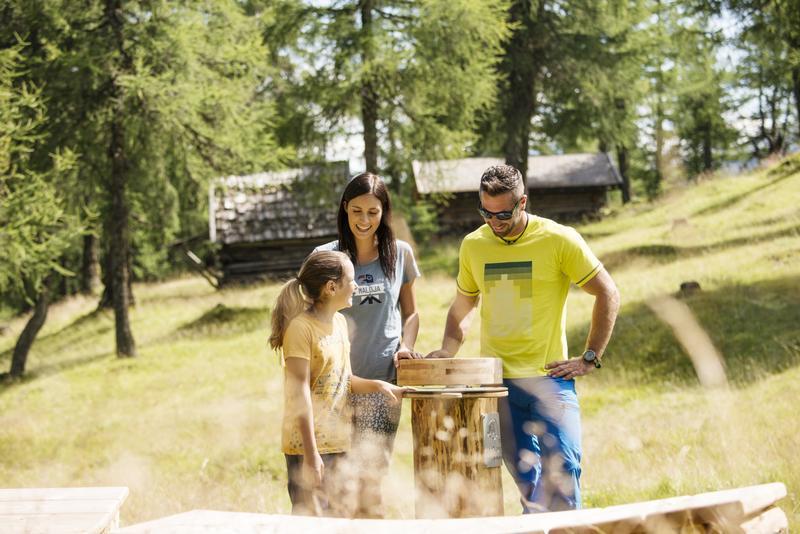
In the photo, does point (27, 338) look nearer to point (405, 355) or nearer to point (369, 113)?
point (369, 113)

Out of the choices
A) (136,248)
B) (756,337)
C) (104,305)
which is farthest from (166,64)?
(136,248)

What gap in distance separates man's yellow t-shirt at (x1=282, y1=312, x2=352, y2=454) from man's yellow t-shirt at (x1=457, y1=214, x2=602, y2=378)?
0.80 meters

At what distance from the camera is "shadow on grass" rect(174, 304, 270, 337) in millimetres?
16750

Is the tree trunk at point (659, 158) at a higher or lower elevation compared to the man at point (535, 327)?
higher

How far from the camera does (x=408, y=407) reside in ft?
31.1

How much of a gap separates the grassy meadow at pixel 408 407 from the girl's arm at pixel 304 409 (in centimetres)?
225

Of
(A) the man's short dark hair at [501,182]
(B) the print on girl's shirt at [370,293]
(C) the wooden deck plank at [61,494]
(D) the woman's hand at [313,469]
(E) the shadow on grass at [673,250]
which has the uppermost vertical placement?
(A) the man's short dark hair at [501,182]

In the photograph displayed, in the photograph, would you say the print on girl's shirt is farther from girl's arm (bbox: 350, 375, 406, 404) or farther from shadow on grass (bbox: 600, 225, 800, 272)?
shadow on grass (bbox: 600, 225, 800, 272)

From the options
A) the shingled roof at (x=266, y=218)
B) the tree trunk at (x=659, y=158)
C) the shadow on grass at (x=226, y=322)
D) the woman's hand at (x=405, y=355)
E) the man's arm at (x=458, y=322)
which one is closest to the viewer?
the woman's hand at (x=405, y=355)

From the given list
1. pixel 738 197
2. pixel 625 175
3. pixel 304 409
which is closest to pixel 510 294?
pixel 304 409

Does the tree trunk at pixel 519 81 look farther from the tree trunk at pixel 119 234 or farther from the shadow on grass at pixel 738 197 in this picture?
the tree trunk at pixel 119 234

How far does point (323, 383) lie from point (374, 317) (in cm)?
52

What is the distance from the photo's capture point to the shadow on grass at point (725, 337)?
9.59 meters

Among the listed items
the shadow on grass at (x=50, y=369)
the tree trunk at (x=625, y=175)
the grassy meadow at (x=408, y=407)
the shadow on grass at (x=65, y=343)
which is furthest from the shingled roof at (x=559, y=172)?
the shadow on grass at (x=50, y=369)
